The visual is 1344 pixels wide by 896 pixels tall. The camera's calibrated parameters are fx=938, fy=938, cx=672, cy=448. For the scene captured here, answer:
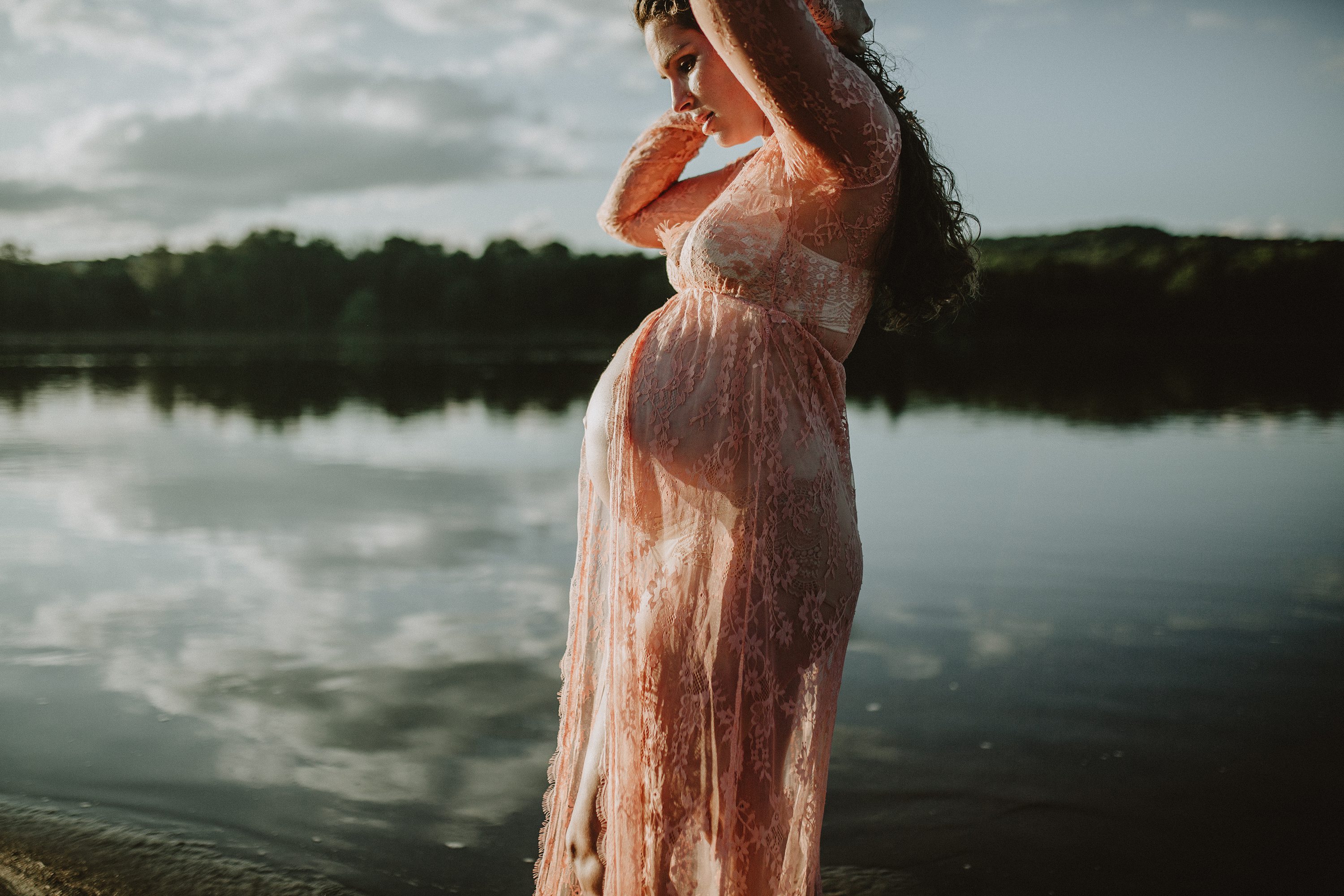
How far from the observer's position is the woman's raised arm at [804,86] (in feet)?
4.44

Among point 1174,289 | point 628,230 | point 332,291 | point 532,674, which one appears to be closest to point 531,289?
point 332,291

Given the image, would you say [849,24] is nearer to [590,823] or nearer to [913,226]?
[913,226]

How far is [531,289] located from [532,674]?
191 ft

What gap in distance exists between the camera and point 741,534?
1528 millimetres

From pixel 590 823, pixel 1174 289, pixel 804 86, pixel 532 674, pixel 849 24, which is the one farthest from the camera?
pixel 1174 289

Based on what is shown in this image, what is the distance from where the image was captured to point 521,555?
263 inches

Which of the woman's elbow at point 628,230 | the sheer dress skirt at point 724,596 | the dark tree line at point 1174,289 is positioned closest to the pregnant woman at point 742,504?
the sheer dress skirt at point 724,596

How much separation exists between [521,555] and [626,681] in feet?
17.0

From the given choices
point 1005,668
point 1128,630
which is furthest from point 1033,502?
point 1005,668

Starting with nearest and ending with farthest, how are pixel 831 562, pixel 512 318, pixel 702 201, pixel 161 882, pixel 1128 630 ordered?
1. pixel 831 562
2. pixel 702 201
3. pixel 161 882
4. pixel 1128 630
5. pixel 512 318

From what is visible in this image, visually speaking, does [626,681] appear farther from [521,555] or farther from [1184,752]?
[521,555]

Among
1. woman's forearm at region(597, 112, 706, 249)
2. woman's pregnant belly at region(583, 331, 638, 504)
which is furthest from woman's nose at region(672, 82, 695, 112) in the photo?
woman's pregnant belly at region(583, 331, 638, 504)

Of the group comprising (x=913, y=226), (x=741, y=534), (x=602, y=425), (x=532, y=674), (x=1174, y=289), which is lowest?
(x=532, y=674)

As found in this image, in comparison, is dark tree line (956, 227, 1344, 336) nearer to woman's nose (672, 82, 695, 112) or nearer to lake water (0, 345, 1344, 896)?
lake water (0, 345, 1344, 896)
